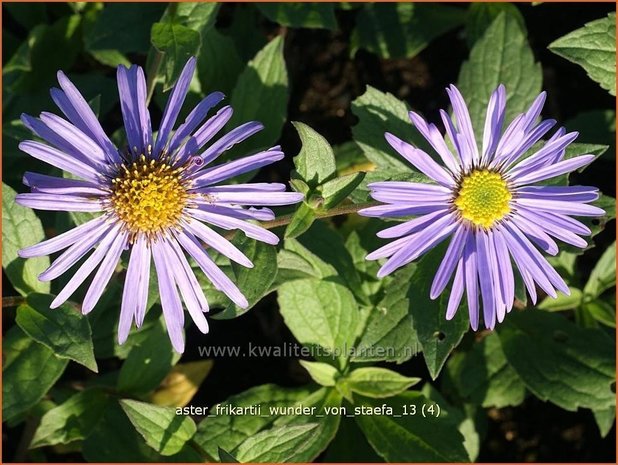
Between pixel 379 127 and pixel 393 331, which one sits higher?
pixel 379 127

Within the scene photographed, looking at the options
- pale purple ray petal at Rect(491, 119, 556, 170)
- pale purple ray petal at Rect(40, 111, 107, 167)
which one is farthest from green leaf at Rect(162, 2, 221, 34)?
pale purple ray petal at Rect(491, 119, 556, 170)

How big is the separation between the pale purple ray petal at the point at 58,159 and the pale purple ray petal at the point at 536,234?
1.71m

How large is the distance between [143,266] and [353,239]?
1.19 metres

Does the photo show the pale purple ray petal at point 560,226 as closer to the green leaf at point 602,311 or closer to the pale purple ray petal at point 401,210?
the pale purple ray petal at point 401,210

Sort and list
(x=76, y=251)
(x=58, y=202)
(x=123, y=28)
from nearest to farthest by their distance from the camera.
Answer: (x=58, y=202) < (x=76, y=251) < (x=123, y=28)

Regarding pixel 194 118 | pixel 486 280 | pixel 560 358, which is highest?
pixel 194 118

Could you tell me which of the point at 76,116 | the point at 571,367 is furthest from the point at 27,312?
the point at 571,367

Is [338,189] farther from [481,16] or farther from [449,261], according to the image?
[481,16]

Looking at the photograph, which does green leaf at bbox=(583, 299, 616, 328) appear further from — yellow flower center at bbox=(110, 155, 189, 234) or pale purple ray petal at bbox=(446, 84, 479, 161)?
yellow flower center at bbox=(110, 155, 189, 234)

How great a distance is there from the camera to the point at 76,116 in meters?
2.72

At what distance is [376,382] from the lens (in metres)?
3.52

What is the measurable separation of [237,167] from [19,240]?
104 centimetres

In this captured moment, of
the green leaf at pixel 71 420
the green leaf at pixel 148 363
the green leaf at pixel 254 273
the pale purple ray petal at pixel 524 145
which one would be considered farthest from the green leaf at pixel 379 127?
the green leaf at pixel 71 420

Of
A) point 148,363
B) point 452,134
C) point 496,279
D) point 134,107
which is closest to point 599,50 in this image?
point 452,134
